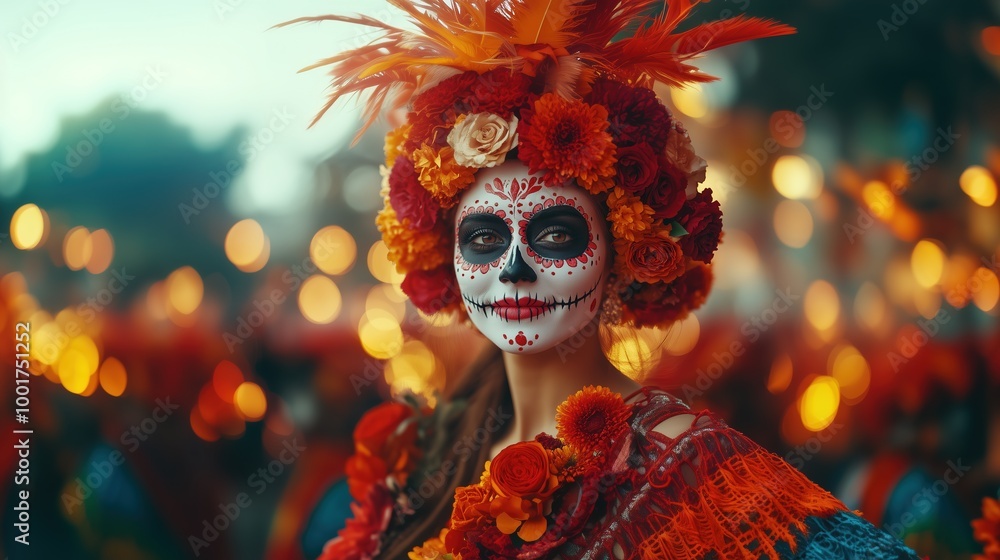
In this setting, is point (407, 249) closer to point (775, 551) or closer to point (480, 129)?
point (480, 129)

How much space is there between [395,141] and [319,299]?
2.31m

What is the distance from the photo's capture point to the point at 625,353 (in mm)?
2404

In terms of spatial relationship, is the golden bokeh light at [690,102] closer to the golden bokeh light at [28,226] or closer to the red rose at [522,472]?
the red rose at [522,472]

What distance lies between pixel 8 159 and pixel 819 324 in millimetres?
3895

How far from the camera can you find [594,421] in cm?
199

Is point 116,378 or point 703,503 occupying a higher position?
point 703,503

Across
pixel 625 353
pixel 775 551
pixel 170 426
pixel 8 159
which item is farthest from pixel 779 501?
pixel 8 159

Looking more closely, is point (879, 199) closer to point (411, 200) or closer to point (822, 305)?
point (822, 305)

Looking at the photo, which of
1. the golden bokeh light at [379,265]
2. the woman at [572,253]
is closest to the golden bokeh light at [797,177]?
the golden bokeh light at [379,265]

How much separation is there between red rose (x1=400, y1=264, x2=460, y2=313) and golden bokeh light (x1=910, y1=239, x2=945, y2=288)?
257cm

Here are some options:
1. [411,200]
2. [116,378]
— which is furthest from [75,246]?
[411,200]

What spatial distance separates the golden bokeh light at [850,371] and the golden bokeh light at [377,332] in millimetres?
2108

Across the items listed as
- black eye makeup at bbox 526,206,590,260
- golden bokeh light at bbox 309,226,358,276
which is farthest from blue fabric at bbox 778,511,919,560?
golden bokeh light at bbox 309,226,358,276

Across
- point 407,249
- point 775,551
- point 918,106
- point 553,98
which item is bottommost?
point 775,551
